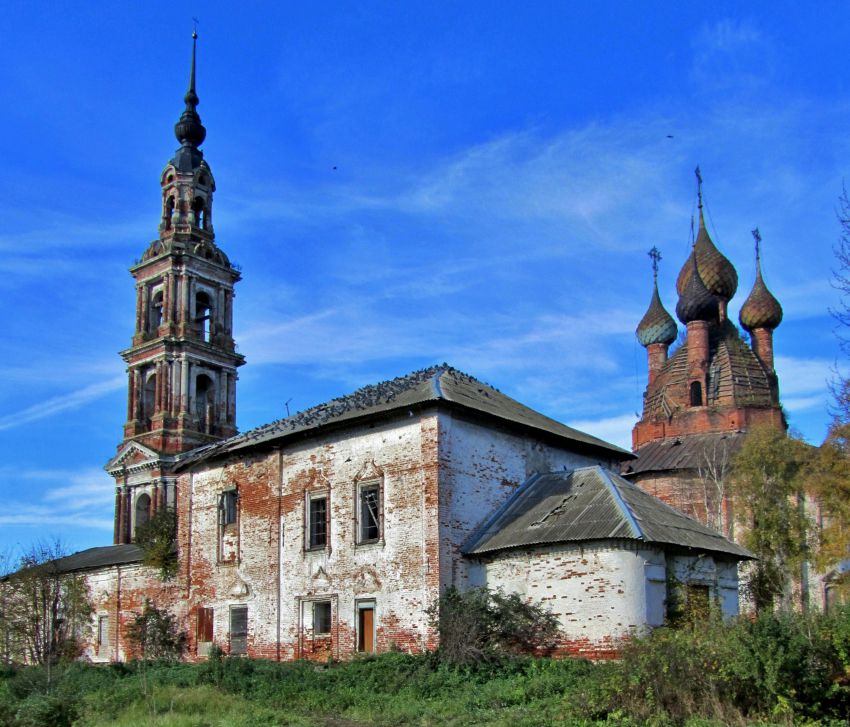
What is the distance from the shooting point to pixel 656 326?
46500 millimetres

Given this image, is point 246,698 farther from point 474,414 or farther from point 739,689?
point 739,689

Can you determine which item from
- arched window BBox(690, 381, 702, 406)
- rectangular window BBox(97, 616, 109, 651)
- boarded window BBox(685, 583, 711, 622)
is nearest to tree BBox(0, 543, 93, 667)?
rectangular window BBox(97, 616, 109, 651)

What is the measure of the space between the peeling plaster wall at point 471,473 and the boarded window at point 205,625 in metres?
7.84

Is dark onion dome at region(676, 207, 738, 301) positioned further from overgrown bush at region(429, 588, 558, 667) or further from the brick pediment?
overgrown bush at region(429, 588, 558, 667)

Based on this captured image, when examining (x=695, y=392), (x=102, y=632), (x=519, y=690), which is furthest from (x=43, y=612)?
(x=695, y=392)

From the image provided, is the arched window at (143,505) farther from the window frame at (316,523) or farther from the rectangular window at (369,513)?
the rectangular window at (369,513)

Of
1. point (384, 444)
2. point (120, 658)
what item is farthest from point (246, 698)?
point (120, 658)

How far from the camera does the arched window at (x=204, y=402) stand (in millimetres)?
44131

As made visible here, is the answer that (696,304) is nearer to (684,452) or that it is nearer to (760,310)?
(760,310)

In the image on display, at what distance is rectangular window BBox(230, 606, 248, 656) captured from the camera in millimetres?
23266

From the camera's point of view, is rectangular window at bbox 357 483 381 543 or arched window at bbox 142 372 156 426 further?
arched window at bbox 142 372 156 426

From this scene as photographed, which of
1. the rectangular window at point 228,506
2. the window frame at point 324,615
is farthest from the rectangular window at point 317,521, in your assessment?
the rectangular window at point 228,506

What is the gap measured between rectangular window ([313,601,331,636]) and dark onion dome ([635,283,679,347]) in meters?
28.8

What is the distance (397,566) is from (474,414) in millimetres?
3561
